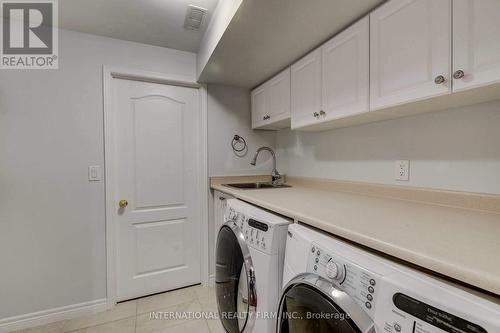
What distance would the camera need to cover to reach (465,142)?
1.06 metres

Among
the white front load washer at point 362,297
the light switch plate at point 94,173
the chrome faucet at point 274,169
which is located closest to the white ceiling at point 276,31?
the chrome faucet at point 274,169

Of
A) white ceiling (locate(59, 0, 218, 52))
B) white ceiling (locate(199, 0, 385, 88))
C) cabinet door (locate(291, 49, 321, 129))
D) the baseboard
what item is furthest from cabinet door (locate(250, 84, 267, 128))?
the baseboard

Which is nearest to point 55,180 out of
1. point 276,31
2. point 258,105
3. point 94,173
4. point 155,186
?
point 94,173

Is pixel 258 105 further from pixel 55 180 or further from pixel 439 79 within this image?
pixel 55 180

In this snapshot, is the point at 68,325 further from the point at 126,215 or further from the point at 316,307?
the point at 316,307

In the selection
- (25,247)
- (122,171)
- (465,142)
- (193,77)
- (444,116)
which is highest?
(193,77)

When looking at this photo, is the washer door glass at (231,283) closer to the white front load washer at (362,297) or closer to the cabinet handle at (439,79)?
the white front load washer at (362,297)

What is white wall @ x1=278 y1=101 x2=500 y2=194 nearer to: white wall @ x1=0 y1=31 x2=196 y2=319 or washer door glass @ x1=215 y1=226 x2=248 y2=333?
washer door glass @ x1=215 y1=226 x2=248 y2=333

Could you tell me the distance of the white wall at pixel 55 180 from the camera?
160 cm

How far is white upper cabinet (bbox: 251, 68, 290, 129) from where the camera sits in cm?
183

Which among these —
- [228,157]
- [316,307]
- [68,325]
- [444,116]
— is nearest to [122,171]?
[228,157]

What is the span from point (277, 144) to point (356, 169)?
104 centimetres

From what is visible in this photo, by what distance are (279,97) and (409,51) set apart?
1031mm

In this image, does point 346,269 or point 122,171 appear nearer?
point 346,269
